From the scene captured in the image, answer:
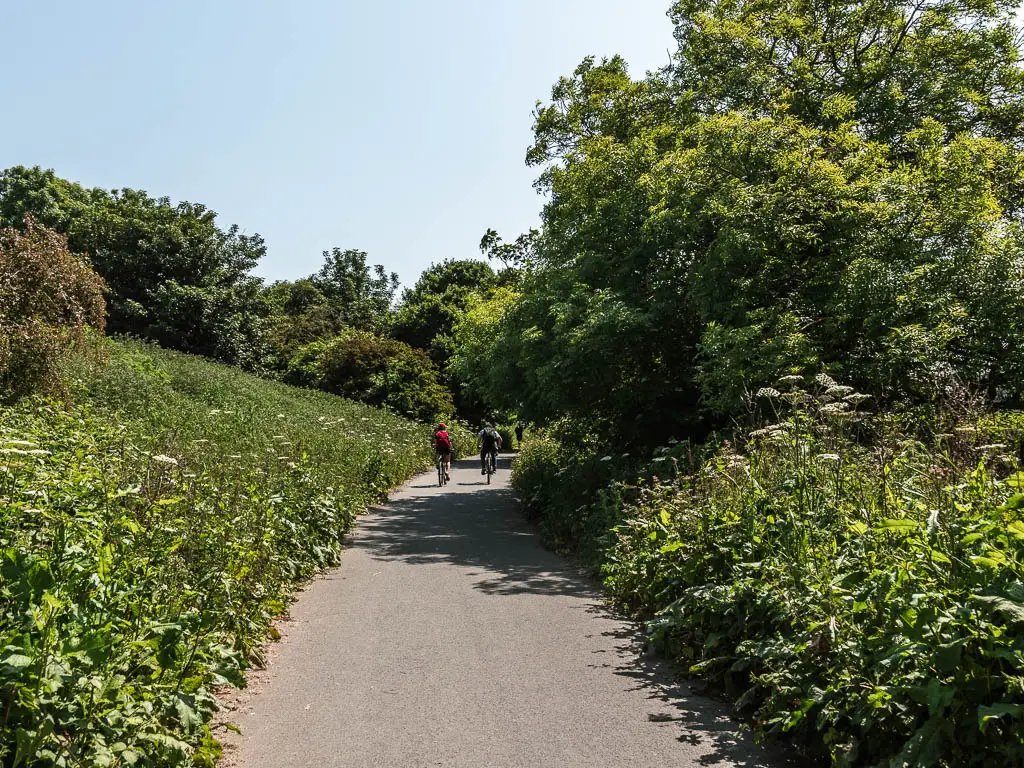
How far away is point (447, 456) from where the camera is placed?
23.0 m

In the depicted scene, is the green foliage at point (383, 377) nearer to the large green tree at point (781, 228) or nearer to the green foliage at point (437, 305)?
the green foliage at point (437, 305)

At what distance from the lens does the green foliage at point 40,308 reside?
11.9 meters

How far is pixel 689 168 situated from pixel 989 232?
15.5 feet

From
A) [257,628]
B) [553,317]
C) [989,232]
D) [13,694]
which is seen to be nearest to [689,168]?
[553,317]

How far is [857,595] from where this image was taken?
13.1ft

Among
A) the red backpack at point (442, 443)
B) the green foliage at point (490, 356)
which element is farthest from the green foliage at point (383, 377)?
the red backpack at point (442, 443)

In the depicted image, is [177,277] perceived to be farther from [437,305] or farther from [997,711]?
Result: [997,711]

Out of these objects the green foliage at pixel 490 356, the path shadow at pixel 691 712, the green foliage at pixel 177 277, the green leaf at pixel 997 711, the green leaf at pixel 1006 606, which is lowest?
the path shadow at pixel 691 712

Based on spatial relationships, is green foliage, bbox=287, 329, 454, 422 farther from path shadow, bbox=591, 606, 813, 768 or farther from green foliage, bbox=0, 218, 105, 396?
path shadow, bbox=591, 606, 813, 768

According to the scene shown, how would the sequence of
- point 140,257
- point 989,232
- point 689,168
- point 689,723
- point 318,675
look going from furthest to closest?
point 140,257, point 689,168, point 989,232, point 318,675, point 689,723

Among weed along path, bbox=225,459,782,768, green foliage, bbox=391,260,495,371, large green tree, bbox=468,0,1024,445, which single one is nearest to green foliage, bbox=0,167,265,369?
green foliage, bbox=391,260,495,371

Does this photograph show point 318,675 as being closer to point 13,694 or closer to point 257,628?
point 257,628

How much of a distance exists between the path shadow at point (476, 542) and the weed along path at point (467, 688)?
13 centimetres

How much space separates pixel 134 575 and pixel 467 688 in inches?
94.0
